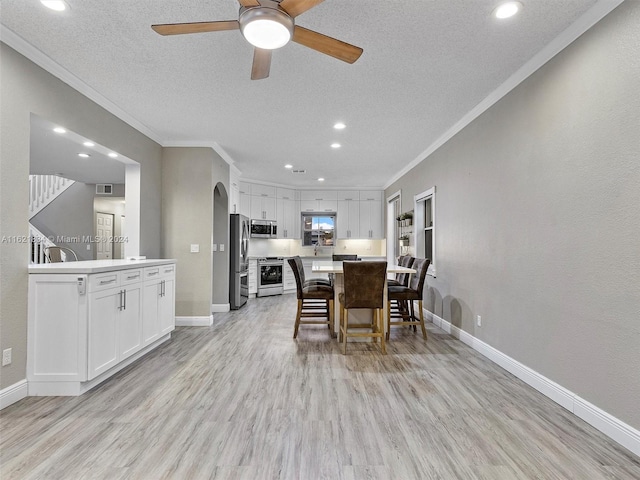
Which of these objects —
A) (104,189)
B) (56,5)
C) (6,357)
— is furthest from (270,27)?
(104,189)

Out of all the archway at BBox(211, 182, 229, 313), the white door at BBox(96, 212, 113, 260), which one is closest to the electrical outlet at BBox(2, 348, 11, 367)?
the archway at BBox(211, 182, 229, 313)

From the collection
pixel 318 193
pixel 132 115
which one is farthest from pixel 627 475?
pixel 318 193

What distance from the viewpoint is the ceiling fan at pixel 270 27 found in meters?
1.65

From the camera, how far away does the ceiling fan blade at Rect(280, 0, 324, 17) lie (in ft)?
5.29

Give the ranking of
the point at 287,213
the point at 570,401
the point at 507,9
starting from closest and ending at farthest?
the point at 507,9, the point at 570,401, the point at 287,213

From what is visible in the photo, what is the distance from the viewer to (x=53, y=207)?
7.59 metres

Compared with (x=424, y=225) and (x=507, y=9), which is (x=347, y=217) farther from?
(x=507, y=9)

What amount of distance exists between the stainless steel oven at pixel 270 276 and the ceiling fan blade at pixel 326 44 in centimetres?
572

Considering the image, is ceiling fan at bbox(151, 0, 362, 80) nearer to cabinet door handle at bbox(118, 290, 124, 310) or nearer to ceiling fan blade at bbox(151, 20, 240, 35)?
ceiling fan blade at bbox(151, 20, 240, 35)

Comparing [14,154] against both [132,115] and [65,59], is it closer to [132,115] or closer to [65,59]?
[65,59]

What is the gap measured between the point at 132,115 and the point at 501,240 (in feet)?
14.0

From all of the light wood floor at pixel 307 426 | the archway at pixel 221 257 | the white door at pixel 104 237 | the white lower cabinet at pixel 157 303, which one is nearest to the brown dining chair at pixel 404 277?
the light wood floor at pixel 307 426

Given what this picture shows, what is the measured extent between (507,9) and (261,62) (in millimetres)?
1600

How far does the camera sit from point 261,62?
2.09 m
